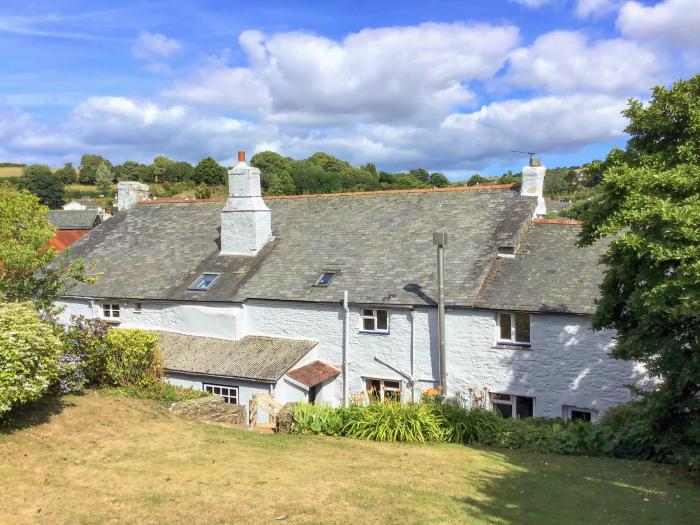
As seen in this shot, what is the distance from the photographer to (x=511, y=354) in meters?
19.8

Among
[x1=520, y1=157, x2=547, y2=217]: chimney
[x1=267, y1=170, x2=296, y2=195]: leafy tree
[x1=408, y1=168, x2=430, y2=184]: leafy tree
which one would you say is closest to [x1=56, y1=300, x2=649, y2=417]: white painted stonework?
[x1=520, y1=157, x2=547, y2=217]: chimney

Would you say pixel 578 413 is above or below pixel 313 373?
below

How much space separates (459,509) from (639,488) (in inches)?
152

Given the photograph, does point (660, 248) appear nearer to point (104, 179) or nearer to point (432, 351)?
point (432, 351)

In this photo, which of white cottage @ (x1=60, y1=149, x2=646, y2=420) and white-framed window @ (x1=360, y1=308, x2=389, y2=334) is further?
white-framed window @ (x1=360, y1=308, x2=389, y2=334)

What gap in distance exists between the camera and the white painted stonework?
1867 cm

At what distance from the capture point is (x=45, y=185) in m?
117

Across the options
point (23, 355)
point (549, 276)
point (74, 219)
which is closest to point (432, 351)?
point (549, 276)

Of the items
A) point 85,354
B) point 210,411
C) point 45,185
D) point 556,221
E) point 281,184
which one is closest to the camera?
point 85,354

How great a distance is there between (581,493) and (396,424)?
518cm

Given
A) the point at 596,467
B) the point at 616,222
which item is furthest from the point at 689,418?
the point at 616,222

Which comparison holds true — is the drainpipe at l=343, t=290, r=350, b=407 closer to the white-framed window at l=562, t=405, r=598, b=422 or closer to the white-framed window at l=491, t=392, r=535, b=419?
the white-framed window at l=491, t=392, r=535, b=419

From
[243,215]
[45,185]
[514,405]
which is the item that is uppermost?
[45,185]

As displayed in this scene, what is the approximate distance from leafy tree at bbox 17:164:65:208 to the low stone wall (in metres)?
112
